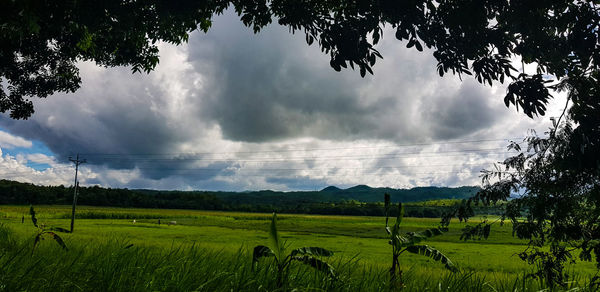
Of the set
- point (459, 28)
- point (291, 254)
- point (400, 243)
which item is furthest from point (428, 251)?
point (459, 28)

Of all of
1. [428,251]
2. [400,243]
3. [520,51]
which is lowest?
[428,251]

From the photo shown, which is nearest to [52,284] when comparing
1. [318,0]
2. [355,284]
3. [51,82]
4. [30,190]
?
[355,284]

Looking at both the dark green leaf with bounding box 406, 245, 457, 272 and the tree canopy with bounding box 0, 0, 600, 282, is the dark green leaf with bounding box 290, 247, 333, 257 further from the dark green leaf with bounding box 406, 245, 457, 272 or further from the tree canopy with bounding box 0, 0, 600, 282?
the tree canopy with bounding box 0, 0, 600, 282

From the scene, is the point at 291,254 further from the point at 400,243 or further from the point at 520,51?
the point at 520,51

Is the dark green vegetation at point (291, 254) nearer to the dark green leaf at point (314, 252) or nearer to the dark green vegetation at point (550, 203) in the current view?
the dark green leaf at point (314, 252)

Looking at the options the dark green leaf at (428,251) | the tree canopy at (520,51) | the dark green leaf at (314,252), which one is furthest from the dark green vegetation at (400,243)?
the tree canopy at (520,51)

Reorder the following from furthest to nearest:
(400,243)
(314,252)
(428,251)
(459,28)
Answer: (459,28) < (428,251) < (400,243) < (314,252)

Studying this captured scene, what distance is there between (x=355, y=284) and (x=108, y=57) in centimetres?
1427

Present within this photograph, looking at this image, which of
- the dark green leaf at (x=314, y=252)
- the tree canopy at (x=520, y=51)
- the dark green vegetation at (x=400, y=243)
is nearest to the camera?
the dark green leaf at (x=314, y=252)

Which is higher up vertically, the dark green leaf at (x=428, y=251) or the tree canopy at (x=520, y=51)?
the tree canopy at (x=520, y=51)

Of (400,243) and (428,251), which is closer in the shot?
(400,243)

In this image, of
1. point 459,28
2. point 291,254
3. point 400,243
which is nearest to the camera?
point 291,254

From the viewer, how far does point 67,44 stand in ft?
46.6

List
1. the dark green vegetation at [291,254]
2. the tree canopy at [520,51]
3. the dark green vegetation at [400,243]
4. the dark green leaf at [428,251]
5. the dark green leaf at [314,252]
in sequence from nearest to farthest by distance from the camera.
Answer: the dark green vegetation at [291,254]
the dark green leaf at [314,252]
the dark green vegetation at [400,243]
the dark green leaf at [428,251]
the tree canopy at [520,51]
